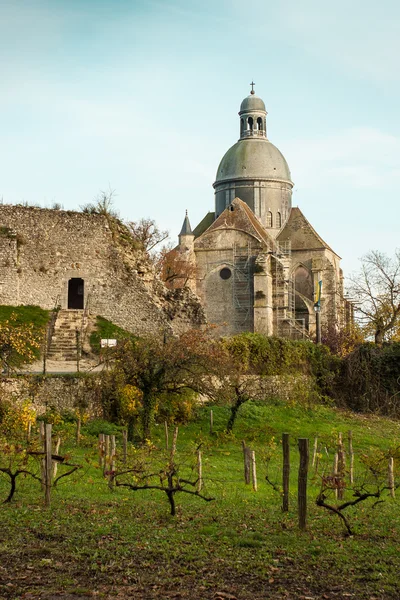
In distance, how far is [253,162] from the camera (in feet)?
229

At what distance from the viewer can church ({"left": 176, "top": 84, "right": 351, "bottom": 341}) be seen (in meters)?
54.5

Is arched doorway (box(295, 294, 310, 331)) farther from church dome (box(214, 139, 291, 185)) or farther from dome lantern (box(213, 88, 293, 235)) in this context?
church dome (box(214, 139, 291, 185))

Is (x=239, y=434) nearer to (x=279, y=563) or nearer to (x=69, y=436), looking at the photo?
(x=69, y=436)

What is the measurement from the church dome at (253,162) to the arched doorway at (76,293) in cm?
3545

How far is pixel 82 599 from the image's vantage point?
877 cm

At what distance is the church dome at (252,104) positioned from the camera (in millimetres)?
72250

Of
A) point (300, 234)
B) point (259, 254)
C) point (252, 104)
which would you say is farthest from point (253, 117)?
point (259, 254)

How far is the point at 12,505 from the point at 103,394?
11.1m

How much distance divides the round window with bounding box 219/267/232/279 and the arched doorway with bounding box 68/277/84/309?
67.4 feet

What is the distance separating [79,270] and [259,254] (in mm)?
21758

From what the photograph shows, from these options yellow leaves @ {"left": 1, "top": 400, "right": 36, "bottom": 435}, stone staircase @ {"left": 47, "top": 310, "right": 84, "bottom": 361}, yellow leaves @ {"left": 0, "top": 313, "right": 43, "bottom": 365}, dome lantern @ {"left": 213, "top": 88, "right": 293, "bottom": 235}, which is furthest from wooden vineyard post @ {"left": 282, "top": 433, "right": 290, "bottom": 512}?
dome lantern @ {"left": 213, "top": 88, "right": 293, "bottom": 235}

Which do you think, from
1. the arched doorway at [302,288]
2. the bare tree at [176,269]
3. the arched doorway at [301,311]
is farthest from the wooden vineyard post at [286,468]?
the arched doorway at [302,288]

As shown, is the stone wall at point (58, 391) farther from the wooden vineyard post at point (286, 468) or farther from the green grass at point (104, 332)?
the wooden vineyard post at point (286, 468)

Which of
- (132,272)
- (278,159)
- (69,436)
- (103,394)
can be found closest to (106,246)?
(132,272)
